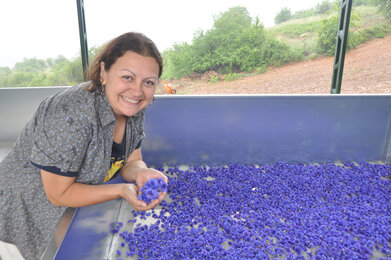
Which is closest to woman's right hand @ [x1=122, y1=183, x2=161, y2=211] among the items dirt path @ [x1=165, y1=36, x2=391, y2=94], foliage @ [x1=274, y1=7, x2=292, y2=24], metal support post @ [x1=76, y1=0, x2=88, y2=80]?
metal support post @ [x1=76, y1=0, x2=88, y2=80]

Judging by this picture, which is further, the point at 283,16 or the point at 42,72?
the point at 42,72

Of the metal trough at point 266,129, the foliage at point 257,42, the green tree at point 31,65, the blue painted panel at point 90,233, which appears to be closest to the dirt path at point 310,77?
the foliage at point 257,42

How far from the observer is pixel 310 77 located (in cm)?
750

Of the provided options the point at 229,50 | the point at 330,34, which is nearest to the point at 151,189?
the point at 229,50

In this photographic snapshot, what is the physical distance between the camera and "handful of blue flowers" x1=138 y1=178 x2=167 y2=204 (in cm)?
122

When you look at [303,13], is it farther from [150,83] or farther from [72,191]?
[72,191]

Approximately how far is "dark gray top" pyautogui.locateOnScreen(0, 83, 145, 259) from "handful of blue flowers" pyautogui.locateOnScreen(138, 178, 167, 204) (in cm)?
19

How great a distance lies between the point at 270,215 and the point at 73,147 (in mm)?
1402

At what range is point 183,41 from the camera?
24.4 feet

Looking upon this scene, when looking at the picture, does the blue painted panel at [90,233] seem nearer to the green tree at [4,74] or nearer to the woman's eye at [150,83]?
the woman's eye at [150,83]

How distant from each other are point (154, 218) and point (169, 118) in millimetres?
943

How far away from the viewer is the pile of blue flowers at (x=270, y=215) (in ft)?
5.32

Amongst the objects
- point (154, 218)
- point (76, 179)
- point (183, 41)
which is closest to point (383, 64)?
point (183, 41)

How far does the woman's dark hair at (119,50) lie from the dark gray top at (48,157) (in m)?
0.05
